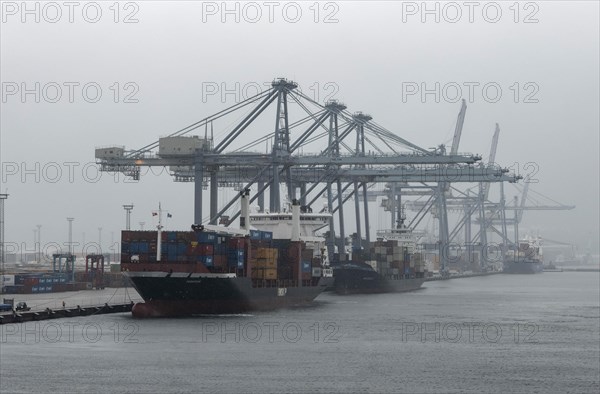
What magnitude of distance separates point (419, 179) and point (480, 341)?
147 ft

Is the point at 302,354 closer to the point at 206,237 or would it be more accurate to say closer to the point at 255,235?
the point at 206,237

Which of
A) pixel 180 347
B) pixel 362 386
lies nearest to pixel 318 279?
pixel 180 347

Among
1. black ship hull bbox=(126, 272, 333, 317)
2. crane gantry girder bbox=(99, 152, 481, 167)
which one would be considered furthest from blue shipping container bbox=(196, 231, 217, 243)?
crane gantry girder bbox=(99, 152, 481, 167)

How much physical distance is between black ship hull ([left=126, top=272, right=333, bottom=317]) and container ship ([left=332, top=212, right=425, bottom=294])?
35833mm

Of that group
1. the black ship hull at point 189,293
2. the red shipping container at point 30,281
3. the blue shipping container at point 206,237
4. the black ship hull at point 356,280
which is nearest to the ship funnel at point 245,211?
the black ship hull at point 189,293

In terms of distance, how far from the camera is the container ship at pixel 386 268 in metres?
97.4

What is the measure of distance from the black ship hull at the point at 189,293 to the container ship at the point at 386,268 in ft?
118

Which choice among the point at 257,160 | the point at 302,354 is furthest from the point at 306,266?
the point at 302,354

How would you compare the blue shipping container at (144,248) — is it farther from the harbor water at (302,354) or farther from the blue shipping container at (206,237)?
the harbor water at (302,354)

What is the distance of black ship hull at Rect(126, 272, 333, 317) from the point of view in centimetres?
5712

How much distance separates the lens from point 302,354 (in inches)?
1756

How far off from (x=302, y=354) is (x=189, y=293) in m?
15.3

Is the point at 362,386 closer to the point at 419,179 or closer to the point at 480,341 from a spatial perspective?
the point at 480,341

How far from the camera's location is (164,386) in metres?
36.3
